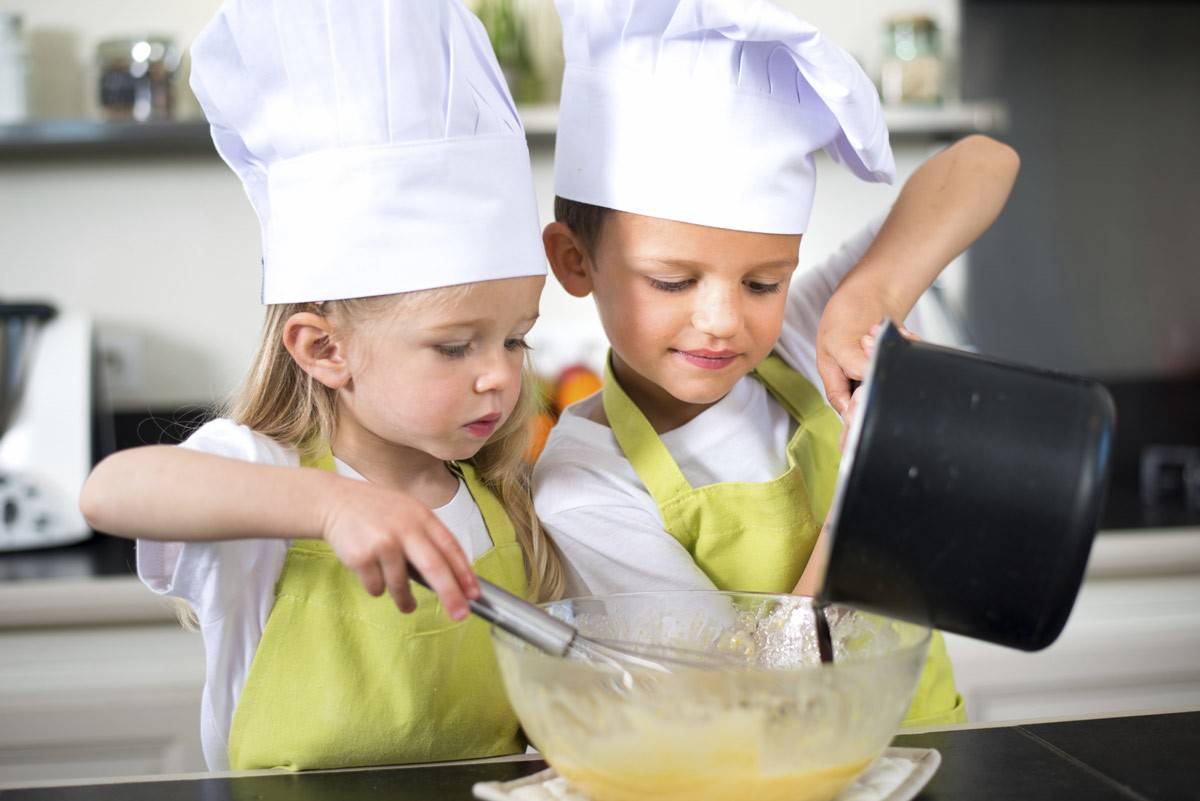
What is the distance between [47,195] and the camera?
6.58ft

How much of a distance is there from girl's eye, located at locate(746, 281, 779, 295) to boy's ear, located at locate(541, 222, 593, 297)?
5.2 inches

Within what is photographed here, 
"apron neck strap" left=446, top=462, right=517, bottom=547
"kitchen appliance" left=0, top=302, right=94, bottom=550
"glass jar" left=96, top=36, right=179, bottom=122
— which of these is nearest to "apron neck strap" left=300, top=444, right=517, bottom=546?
"apron neck strap" left=446, top=462, right=517, bottom=547

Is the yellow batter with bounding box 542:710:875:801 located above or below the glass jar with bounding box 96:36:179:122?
below

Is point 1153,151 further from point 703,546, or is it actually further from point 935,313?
point 703,546

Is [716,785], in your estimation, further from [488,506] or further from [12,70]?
[12,70]

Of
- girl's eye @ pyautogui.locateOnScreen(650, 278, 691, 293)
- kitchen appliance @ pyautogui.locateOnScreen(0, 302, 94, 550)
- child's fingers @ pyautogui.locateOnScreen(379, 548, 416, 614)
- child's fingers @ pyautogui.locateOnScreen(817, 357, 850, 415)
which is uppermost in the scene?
girl's eye @ pyautogui.locateOnScreen(650, 278, 691, 293)

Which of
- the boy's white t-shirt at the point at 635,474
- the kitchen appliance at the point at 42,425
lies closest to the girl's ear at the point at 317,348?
the boy's white t-shirt at the point at 635,474

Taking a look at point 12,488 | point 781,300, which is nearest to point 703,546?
point 781,300

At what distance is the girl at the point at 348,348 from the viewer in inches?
30.6

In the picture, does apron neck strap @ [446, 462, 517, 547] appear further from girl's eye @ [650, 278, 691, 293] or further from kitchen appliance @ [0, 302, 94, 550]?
kitchen appliance @ [0, 302, 94, 550]

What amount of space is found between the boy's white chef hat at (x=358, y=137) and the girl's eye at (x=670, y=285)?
0.50 ft

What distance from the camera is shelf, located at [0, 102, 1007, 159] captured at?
1858 millimetres

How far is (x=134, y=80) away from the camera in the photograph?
1902mm

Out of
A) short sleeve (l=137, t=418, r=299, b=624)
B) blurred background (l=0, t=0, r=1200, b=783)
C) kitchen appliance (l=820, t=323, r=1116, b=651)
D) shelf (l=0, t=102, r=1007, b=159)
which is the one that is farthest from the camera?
shelf (l=0, t=102, r=1007, b=159)
